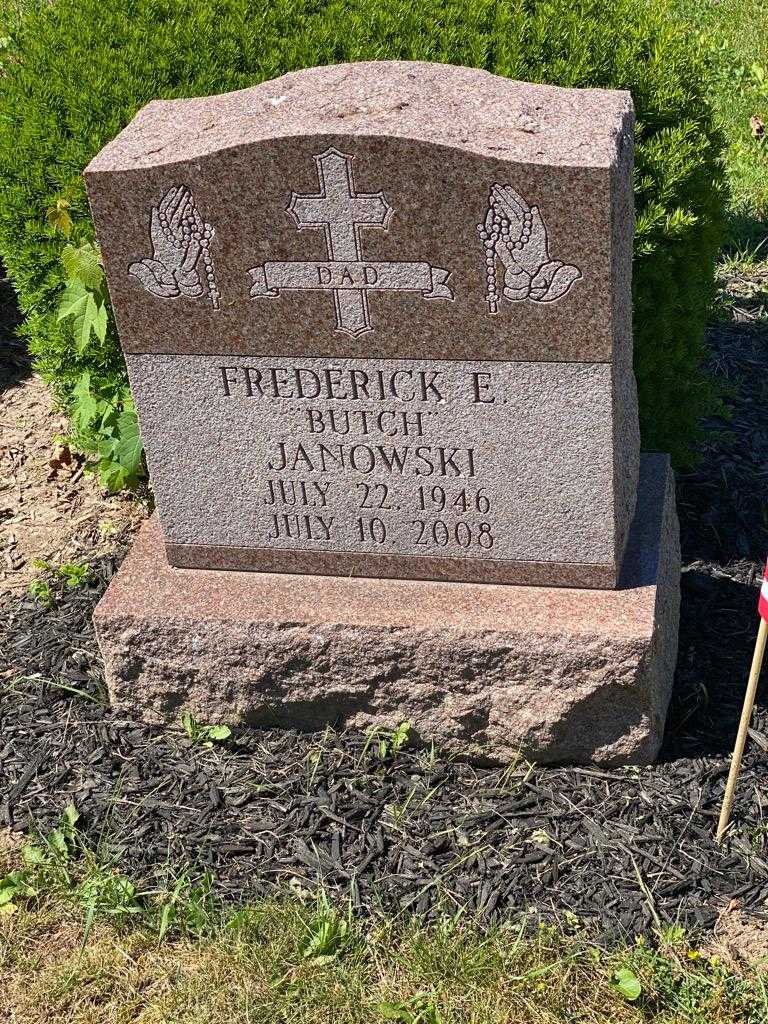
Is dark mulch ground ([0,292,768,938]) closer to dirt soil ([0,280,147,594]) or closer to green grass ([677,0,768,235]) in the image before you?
dirt soil ([0,280,147,594])

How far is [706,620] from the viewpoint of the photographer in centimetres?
412

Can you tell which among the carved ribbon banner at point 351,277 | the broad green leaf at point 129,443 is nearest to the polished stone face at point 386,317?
the carved ribbon banner at point 351,277

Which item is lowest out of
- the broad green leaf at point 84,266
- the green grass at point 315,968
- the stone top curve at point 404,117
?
the green grass at point 315,968

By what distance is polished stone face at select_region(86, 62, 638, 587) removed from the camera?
10.2ft

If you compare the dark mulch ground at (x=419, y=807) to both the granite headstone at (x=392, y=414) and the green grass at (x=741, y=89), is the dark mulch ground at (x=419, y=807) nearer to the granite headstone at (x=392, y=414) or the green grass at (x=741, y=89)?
the granite headstone at (x=392, y=414)

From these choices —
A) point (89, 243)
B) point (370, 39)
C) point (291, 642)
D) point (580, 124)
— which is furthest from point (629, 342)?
point (89, 243)

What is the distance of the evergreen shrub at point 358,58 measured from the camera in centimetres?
419

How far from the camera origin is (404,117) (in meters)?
3.15

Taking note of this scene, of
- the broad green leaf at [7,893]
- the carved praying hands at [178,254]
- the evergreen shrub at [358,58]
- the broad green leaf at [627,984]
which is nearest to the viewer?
the broad green leaf at [627,984]

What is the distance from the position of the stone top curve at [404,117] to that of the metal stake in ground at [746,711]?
3.69ft

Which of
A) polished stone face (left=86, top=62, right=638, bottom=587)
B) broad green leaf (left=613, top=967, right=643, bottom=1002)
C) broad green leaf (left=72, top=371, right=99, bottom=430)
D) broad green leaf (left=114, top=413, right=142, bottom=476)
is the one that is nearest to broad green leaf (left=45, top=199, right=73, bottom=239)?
broad green leaf (left=72, top=371, right=99, bottom=430)

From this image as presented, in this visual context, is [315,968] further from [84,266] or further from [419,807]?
[84,266]

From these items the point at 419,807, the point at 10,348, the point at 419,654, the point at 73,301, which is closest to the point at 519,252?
the point at 419,654

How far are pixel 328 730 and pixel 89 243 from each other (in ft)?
6.23
